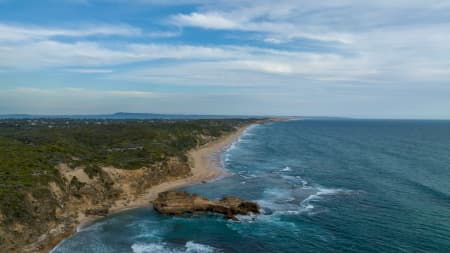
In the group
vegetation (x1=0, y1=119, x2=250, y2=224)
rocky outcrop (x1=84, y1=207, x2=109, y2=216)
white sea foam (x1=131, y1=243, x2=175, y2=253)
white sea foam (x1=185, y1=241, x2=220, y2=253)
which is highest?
vegetation (x1=0, y1=119, x2=250, y2=224)

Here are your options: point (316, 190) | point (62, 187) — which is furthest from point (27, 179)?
point (316, 190)

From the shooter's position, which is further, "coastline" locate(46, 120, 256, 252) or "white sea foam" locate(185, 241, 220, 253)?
"coastline" locate(46, 120, 256, 252)

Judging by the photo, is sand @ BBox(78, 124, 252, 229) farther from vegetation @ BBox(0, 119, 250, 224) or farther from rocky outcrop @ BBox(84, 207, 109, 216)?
vegetation @ BBox(0, 119, 250, 224)

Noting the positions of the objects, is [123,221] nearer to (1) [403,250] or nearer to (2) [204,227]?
(2) [204,227]

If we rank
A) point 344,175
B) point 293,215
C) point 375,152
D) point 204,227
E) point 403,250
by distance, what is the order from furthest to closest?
point 375,152
point 344,175
point 293,215
point 204,227
point 403,250

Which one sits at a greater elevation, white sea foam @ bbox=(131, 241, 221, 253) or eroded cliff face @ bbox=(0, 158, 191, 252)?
eroded cliff face @ bbox=(0, 158, 191, 252)

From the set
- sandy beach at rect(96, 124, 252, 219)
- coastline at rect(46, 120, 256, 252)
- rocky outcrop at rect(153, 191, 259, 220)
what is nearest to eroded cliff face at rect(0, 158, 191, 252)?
coastline at rect(46, 120, 256, 252)

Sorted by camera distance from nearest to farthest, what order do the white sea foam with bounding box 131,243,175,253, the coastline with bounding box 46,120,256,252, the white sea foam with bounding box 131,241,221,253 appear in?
1. the white sea foam with bounding box 131,241,221,253
2. the white sea foam with bounding box 131,243,175,253
3. the coastline with bounding box 46,120,256,252
